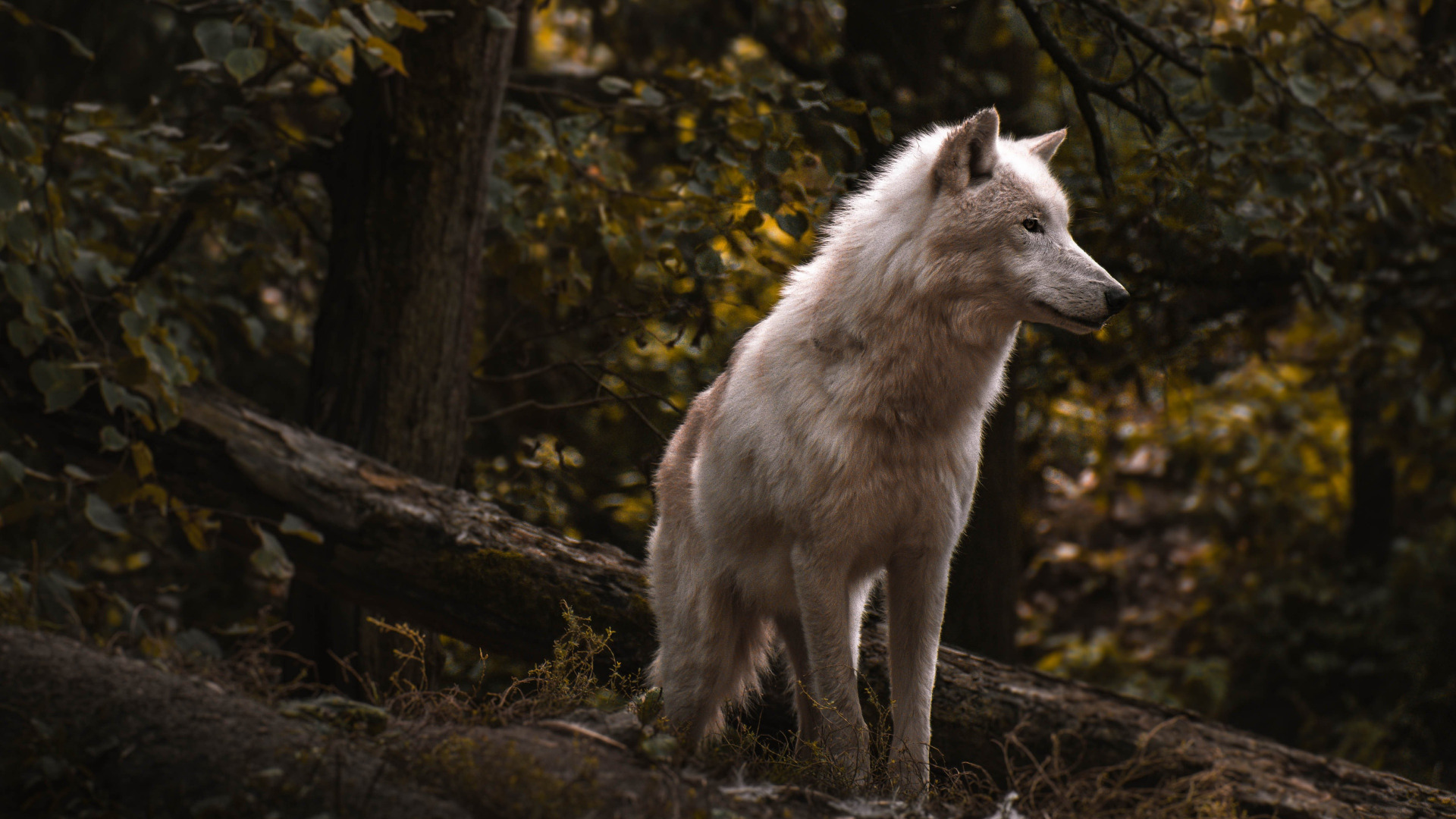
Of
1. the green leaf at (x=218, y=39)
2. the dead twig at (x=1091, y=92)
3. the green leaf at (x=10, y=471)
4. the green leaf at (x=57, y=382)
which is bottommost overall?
the green leaf at (x=10, y=471)

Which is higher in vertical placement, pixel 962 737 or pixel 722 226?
pixel 722 226

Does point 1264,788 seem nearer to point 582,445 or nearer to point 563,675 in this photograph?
point 563,675

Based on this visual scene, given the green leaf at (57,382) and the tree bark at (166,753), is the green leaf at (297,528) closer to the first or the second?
the green leaf at (57,382)

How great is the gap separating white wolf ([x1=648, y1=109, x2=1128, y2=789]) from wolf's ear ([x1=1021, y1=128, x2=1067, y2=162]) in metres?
0.01

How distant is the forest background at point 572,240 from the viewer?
175 inches

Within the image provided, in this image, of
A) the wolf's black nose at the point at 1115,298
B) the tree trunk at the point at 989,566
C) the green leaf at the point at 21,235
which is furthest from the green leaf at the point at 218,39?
the tree trunk at the point at 989,566

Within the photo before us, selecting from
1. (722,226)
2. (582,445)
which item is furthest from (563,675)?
(582,445)

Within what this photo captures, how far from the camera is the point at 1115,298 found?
3.29 m

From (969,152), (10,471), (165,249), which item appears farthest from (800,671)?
(165,249)

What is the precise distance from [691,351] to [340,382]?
2.45 metres

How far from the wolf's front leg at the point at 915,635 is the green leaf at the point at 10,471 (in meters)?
3.12

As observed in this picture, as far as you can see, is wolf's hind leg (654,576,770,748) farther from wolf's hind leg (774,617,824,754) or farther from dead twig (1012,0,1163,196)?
dead twig (1012,0,1163,196)

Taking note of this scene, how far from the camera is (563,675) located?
3.32m

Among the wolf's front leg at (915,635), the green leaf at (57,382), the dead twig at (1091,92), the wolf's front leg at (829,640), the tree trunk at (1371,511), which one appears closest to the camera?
the wolf's front leg at (829,640)
